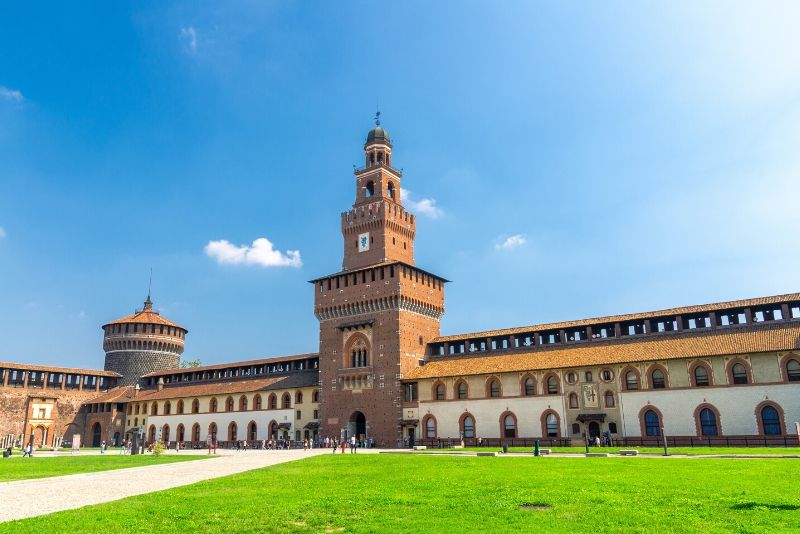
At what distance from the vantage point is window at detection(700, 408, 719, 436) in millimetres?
47281

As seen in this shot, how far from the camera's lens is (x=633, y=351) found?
5222 cm

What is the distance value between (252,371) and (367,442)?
79.7 ft

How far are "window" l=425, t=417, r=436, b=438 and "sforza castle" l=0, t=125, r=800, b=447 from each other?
132 mm

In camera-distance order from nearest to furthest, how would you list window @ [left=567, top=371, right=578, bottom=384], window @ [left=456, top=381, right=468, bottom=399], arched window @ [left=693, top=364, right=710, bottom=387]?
arched window @ [left=693, top=364, right=710, bottom=387] < window @ [left=567, top=371, right=578, bottom=384] < window @ [left=456, top=381, right=468, bottom=399]

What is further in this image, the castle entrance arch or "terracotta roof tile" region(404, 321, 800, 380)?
the castle entrance arch

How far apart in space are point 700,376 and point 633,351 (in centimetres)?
536

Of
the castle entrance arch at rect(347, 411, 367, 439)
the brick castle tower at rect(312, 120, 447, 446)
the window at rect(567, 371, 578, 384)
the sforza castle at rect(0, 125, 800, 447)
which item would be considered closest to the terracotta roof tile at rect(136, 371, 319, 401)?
the sforza castle at rect(0, 125, 800, 447)

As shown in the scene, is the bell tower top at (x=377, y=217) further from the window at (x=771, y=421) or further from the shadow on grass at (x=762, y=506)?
the shadow on grass at (x=762, y=506)

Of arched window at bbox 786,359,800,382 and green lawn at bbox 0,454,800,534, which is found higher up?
arched window at bbox 786,359,800,382

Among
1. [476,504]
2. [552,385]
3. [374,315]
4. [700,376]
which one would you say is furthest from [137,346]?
[476,504]

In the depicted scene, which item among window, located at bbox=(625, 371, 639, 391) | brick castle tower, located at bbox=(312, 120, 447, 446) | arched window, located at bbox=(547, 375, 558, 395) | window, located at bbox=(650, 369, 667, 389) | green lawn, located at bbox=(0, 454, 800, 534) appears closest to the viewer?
green lawn, located at bbox=(0, 454, 800, 534)

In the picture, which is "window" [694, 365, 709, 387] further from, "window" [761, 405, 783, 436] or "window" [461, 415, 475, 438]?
"window" [461, 415, 475, 438]

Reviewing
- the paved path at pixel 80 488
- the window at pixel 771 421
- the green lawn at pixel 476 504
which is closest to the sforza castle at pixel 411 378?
the window at pixel 771 421

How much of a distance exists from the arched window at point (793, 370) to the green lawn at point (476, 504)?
23385 mm
